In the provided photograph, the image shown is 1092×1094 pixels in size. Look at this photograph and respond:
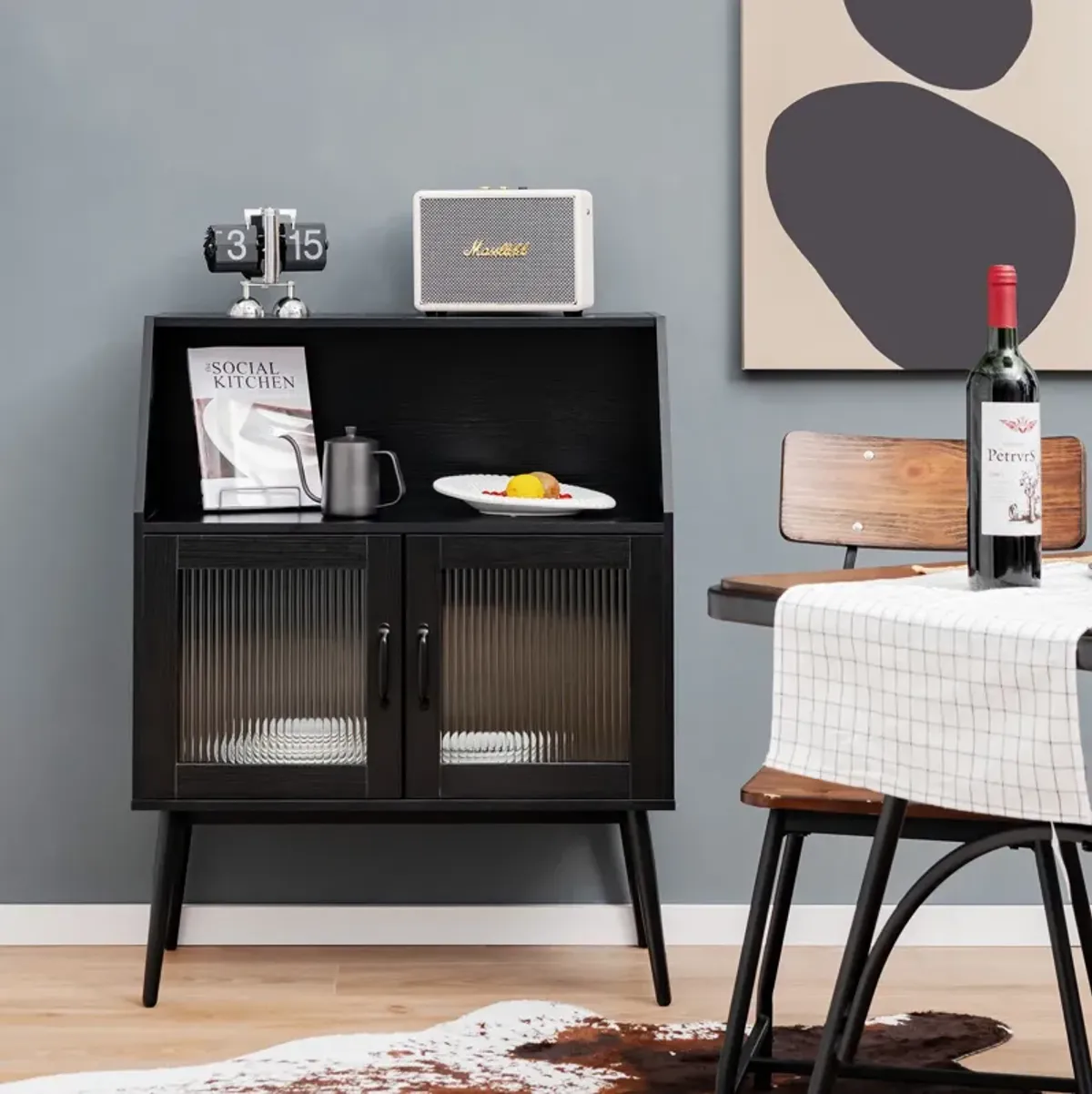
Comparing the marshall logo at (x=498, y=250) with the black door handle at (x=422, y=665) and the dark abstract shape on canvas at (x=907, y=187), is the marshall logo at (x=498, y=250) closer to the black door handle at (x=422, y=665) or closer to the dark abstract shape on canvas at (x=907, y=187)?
the dark abstract shape on canvas at (x=907, y=187)

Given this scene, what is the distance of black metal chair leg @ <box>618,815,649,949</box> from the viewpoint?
8.84 feet

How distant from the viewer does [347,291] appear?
2.83 m

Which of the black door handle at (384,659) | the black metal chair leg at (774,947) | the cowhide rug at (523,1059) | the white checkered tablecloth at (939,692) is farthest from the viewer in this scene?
the black door handle at (384,659)

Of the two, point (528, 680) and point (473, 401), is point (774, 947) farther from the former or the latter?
point (473, 401)

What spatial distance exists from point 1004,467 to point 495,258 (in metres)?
1.33

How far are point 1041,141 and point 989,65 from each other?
0.17 metres

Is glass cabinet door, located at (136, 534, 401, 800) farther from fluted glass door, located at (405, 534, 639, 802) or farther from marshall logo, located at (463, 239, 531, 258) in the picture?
marshall logo, located at (463, 239, 531, 258)

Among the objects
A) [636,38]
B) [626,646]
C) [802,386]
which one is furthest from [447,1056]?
[636,38]

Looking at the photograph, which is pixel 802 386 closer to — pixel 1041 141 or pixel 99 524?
pixel 1041 141

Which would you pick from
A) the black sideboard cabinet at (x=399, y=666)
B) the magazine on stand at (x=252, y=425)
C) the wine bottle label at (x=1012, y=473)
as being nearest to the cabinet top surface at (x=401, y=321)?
the black sideboard cabinet at (x=399, y=666)

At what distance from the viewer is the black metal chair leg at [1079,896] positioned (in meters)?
1.77

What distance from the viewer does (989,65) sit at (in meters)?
2.79

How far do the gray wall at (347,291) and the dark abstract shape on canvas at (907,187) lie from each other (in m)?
0.13

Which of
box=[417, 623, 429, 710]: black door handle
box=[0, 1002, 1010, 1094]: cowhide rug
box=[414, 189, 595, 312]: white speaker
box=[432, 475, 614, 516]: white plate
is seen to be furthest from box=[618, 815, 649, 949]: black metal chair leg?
box=[414, 189, 595, 312]: white speaker
